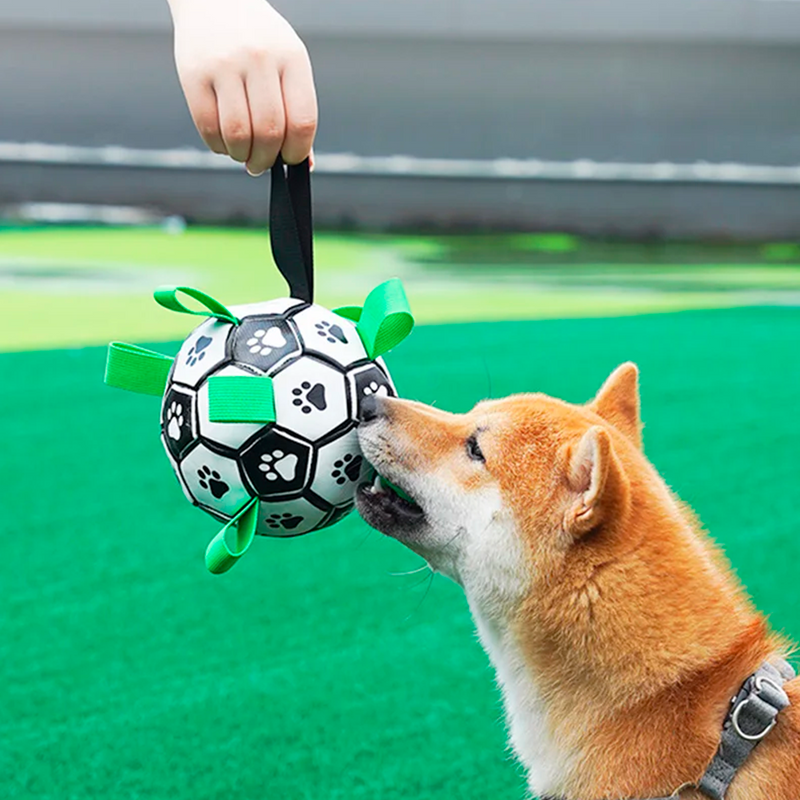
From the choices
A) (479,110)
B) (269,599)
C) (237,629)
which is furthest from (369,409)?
(479,110)

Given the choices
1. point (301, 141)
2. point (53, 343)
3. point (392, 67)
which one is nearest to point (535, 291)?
point (53, 343)

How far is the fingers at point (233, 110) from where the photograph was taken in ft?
5.30

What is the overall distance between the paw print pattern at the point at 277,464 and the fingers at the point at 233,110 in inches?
24.6

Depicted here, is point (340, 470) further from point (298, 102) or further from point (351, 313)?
point (298, 102)

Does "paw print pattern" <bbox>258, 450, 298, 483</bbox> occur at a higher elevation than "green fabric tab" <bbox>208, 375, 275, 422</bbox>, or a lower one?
lower

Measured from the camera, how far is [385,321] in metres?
2.20

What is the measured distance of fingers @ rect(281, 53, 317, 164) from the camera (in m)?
1.65

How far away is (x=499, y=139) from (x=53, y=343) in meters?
9.30

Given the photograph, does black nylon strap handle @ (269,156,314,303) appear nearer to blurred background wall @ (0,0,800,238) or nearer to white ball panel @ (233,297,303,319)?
white ball panel @ (233,297,303,319)

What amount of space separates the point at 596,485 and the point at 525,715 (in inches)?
21.0

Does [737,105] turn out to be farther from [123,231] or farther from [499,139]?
[123,231]

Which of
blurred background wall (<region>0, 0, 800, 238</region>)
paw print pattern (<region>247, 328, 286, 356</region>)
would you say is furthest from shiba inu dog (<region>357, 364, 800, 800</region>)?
blurred background wall (<region>0, 0, 800, 238</region>)

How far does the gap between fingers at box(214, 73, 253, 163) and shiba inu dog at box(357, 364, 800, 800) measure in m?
0.69

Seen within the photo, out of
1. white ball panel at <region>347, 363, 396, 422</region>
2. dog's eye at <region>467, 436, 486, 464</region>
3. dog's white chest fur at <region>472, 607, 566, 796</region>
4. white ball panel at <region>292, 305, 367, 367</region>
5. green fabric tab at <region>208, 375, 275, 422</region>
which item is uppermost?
white ball panel at <region>292, 305, 367, 367</region>
